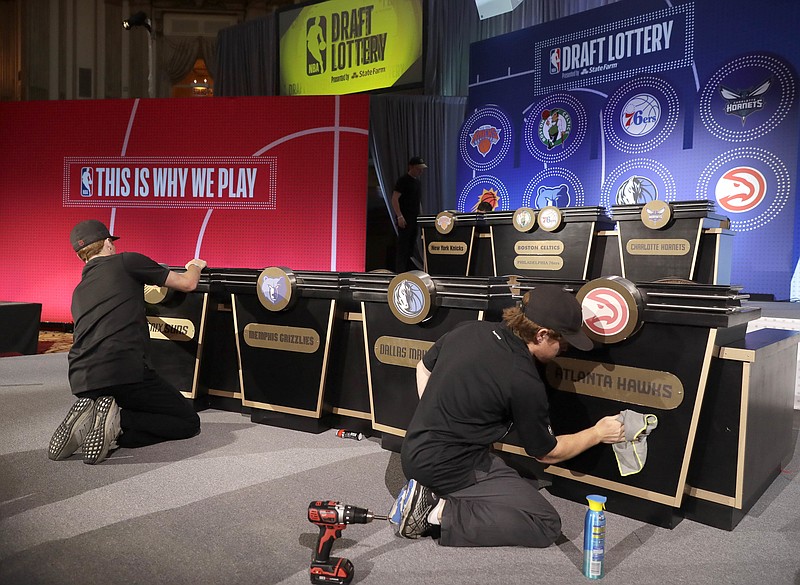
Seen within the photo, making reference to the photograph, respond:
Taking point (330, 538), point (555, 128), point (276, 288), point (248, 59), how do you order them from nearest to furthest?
point (330, 538) → point (276, 288) → point (555, 128) → point (248, 59)

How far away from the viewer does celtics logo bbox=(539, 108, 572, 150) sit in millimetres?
7820

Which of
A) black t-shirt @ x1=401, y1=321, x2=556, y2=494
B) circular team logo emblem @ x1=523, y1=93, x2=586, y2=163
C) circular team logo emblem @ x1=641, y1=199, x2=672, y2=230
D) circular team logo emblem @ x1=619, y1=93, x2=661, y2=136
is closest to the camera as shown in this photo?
black t-shirt @ x1=401, y1=321, x2=556, y2=494

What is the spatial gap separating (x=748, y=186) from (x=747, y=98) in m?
0.85

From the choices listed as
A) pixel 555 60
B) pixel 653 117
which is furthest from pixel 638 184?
pixel 555 60

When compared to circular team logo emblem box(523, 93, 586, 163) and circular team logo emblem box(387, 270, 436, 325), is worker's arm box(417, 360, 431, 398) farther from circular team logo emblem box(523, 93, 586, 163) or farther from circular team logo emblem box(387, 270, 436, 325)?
circular team logo emblem box(523, 93, 586, 163)

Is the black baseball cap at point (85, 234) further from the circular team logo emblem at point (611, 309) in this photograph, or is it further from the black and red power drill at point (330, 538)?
the circular team logo emblem at point (611, 309)

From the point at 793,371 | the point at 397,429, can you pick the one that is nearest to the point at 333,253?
the point at 397,429

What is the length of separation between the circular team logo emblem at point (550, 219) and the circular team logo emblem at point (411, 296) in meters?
2.61

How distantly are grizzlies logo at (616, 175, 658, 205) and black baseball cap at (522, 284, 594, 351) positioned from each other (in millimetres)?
5293

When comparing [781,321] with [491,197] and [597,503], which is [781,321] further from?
[491,197]

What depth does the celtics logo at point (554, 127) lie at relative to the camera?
782cm

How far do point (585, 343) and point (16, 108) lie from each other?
25.8 feet

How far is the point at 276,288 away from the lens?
3498 millimetres

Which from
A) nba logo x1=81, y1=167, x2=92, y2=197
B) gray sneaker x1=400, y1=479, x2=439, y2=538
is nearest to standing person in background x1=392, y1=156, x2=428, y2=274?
nba logo x1=81, y1=167, x2=92, y2=197
